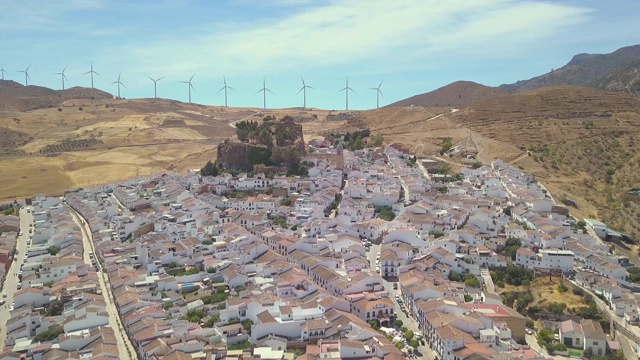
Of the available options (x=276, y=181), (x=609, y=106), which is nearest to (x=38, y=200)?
(x=276, y=181)

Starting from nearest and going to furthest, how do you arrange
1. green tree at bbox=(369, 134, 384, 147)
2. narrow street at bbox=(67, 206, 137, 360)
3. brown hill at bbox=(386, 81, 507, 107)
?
narrow street at bbox=(67, 206, 137, 360)
green tree at bbox=(369, 134, 384, 147)
brown hill at bbox=(386, 81, 507, 107)

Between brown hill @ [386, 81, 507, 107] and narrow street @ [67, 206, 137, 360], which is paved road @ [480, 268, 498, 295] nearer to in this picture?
narrow street @ [67, 206, 137, 360]

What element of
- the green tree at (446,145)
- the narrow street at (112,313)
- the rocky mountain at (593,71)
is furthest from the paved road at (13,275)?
the rocky mountain at (593,71)

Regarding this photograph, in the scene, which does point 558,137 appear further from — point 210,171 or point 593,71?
point 593,71

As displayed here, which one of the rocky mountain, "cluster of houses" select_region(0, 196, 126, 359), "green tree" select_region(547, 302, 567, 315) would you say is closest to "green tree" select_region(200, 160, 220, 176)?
"cluster of houses" select_region(0, 196, 126, 359)

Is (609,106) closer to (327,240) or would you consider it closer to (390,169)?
(390,169)

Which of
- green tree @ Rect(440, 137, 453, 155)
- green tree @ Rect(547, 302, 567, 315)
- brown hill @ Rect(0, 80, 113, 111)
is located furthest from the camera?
brown hill @ Rect(0, 80, 113, 111)

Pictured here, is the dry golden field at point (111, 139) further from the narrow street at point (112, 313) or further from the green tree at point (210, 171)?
the narrow street at point (112, 313)
